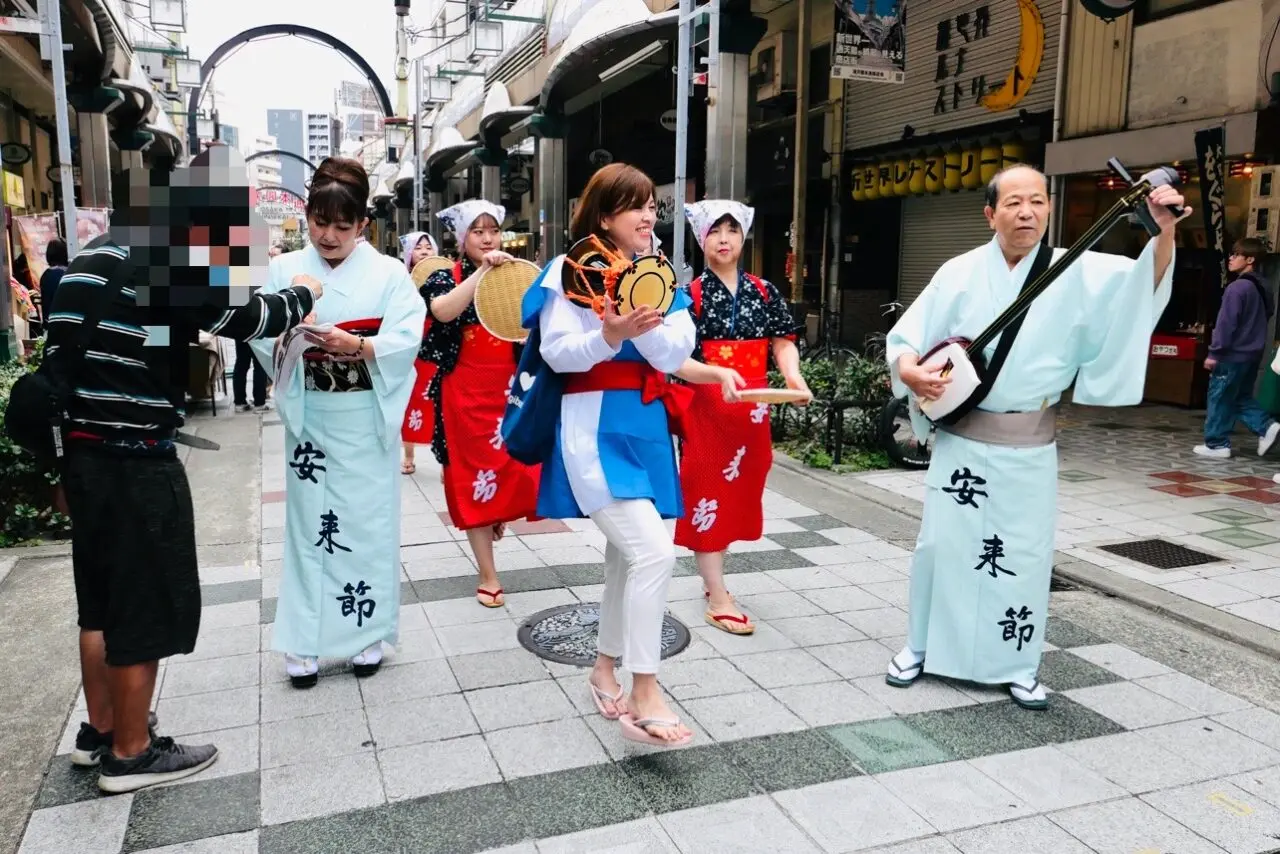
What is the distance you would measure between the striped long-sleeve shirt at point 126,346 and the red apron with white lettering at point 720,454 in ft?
7.16

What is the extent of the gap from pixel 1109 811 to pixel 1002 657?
2.73ft

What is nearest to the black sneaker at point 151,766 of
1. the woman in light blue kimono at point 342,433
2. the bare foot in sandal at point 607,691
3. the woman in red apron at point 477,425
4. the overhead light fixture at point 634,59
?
the woman in light blue kimono at point 342,433

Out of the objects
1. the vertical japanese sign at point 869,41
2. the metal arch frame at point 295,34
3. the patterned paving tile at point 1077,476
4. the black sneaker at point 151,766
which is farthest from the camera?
the metal arch frame at point 295,34

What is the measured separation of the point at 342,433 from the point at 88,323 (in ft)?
3.62

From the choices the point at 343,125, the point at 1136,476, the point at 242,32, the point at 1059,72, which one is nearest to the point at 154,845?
the point at 1136,476

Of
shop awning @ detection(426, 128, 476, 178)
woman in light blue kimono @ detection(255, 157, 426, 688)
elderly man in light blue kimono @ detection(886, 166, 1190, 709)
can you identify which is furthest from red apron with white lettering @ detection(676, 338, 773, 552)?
shop awning @ detection(426, 128, 476, 178)

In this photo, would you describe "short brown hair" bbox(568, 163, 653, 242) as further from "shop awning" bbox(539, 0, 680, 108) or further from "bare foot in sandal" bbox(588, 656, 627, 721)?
"shop awning" bbox(539, 0, 680, 108)

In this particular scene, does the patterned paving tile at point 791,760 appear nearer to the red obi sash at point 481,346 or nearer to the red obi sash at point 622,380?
the red obi sash at point 622,380

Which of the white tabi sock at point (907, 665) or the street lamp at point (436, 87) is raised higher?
the street lamp at point (436, 87)

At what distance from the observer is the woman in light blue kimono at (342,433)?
3684 millimetres

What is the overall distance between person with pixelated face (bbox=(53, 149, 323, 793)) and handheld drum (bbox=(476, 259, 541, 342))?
1.50 meters

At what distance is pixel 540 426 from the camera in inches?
131

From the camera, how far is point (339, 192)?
11.9 feet

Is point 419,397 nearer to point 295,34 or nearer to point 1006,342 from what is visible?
point 1006,342
